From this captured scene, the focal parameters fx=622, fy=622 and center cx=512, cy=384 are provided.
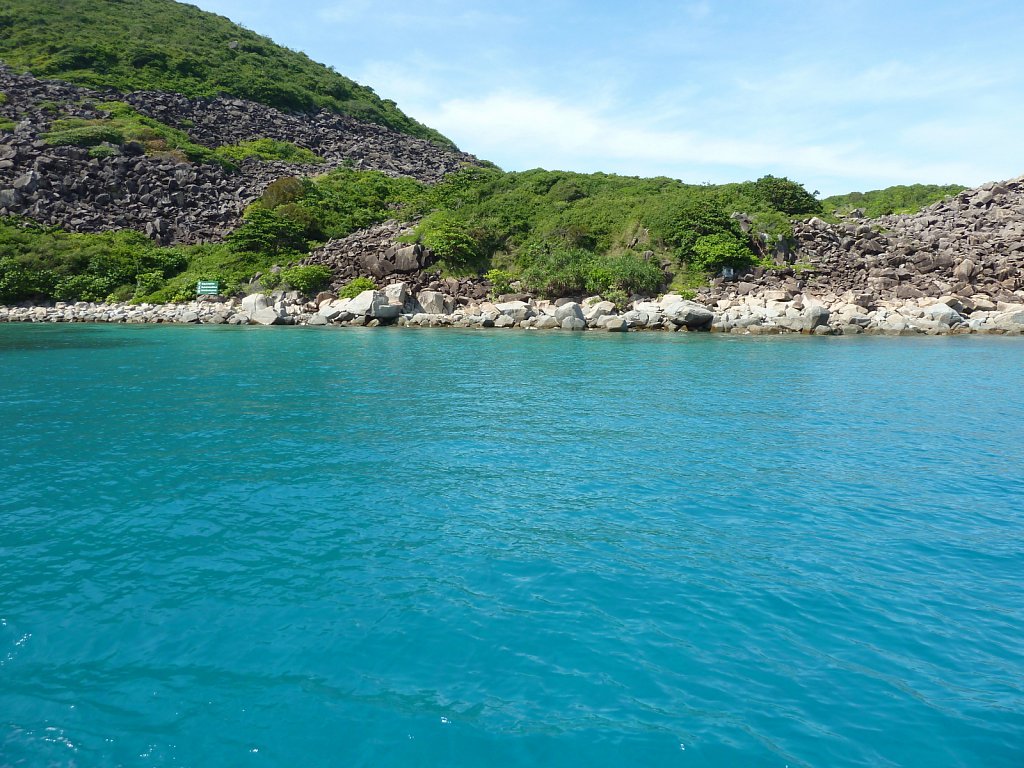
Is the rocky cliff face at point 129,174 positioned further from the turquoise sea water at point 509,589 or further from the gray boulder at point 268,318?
the turquoise sea water at point 509,589

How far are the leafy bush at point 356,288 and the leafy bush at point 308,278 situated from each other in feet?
8.00

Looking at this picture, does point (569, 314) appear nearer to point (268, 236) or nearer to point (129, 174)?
point (268, 236)

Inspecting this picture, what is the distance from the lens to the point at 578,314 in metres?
44.8

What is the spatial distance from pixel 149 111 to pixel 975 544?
10578cm

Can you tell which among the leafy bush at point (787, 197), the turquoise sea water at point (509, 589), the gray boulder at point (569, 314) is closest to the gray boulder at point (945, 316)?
the leafy bush at point (787, 197)

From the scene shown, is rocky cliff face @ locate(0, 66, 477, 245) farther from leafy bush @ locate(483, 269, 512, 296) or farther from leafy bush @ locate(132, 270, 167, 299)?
leafy bush @ locate(483, 269, 512, 296)

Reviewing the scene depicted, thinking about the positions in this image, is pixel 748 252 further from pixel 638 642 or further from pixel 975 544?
pixel 638 642

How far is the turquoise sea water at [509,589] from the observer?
186 inches

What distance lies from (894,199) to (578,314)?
167 ft

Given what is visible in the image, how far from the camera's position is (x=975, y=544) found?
811 cm

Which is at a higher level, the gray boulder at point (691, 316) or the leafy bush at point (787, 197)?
the leafy bush at point (787, 197)

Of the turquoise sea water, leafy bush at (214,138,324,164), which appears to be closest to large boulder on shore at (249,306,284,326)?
the turquoise sea water

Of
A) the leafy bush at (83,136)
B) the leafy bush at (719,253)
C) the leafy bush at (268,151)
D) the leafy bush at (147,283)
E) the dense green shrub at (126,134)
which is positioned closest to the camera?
A: the leafy bush at (719,253)

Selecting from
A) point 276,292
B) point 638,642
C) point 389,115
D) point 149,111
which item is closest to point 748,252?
point 276,292
